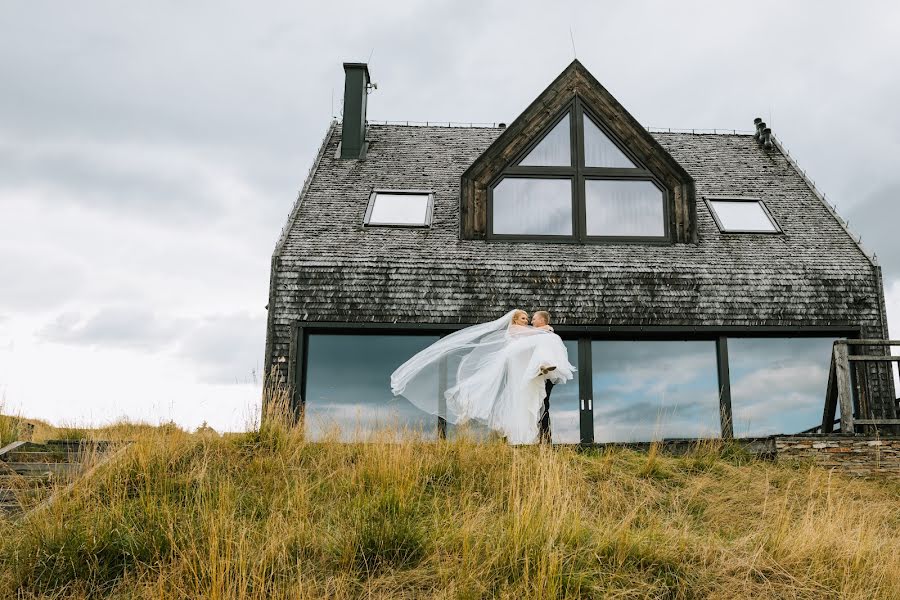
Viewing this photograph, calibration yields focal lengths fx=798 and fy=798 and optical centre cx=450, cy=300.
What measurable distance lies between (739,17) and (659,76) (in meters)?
1.49

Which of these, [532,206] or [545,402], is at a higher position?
[532,206]

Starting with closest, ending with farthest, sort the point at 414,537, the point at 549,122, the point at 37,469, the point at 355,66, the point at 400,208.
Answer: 1. the point at 414,537
2. the point at 37,469
3. the point at 549,122
4. the point at 400,208
5. the point at 355,66

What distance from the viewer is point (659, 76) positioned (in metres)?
11.9

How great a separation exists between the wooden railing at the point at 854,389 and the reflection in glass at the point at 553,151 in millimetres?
5389

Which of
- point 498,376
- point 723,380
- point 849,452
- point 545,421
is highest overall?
point 723,380

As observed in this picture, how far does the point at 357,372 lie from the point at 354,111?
20.1 feet

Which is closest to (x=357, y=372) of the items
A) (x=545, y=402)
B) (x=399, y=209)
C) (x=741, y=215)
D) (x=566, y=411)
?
(x=399, y=209)

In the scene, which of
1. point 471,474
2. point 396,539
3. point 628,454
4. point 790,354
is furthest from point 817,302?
Result: point 396,539

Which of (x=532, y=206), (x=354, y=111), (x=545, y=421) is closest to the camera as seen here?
(x=545, y=421)

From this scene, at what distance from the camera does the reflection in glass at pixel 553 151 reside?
13.7 m

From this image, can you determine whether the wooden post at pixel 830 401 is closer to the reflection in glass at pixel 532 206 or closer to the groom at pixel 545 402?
the groom at pixel 545 402

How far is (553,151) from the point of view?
13.8 meters

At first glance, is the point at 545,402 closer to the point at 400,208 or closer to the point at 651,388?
the point at 651,388

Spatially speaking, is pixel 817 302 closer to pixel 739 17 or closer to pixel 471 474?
pixel 739 17
